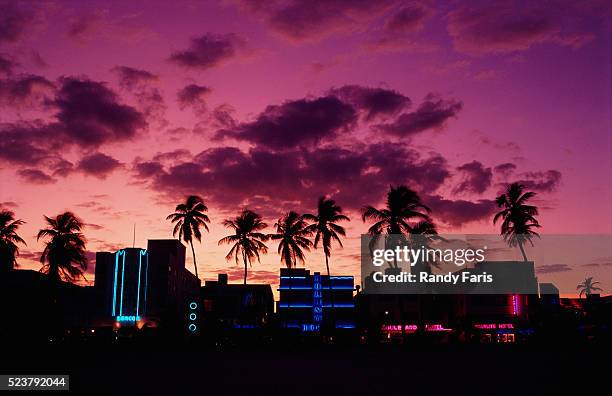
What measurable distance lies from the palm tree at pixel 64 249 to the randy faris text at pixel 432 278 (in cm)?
3851

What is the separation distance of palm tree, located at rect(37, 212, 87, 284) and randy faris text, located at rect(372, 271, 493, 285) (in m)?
38.5

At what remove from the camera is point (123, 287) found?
79250 millimetres

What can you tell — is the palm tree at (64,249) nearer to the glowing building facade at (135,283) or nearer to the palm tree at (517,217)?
the glowing building facade at (135,283)

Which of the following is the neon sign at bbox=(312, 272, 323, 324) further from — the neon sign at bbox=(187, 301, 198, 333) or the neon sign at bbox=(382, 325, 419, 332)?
the neon sign at bbox=(187, 301, 198, 333)

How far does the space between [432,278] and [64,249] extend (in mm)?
47875

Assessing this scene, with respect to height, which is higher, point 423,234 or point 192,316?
point 423,234

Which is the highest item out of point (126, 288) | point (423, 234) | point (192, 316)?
point (423, 234)

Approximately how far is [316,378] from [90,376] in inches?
357

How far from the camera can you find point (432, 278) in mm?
83500

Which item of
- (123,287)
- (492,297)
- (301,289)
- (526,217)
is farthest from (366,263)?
(123,287)

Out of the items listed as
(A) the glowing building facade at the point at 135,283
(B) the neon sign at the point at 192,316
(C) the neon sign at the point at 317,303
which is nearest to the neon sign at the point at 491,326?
(C) the neon sign at the point at 317,303

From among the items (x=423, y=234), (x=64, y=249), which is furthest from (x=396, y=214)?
(x=64, y=249)

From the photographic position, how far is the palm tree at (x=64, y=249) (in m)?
64.5

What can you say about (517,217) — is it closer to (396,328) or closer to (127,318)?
(396,328)
